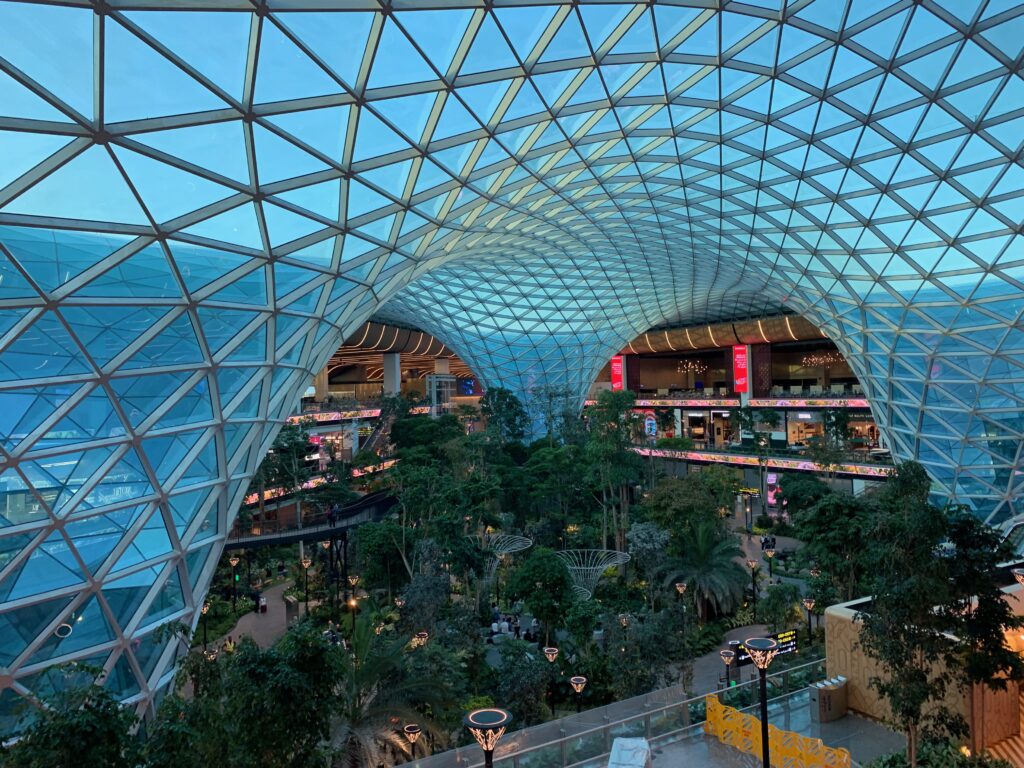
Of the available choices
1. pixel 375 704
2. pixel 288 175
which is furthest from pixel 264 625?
pixel 288 175

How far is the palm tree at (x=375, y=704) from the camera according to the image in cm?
1948

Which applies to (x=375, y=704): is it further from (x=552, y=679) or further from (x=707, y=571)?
(x=707, y=571)

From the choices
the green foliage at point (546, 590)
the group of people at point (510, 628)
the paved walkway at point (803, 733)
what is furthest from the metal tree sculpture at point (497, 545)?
the paved walkway at point (803, 733)

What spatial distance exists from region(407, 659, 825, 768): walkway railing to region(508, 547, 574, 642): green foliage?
36.0 feet

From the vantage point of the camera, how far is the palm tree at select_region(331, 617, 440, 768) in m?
19.5

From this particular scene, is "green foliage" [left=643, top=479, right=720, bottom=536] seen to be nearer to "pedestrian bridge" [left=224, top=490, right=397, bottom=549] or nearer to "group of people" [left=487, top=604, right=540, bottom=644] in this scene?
"group of people" [left=487, top=604, right=540, bottom=644]

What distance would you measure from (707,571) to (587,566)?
7.69 m

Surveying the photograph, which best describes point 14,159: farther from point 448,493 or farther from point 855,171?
point 448,493

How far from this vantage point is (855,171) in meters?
27.5

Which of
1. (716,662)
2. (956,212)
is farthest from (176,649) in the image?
Answer: (956,212)

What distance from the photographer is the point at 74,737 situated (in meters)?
8.71

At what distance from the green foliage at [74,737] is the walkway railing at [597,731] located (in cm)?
866

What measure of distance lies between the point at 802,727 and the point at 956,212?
22.2m

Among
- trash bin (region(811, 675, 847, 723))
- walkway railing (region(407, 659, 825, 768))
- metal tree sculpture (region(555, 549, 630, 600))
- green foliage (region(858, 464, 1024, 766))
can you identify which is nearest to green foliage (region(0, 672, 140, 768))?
walkway railing (region(407, 659, 825, 768))
